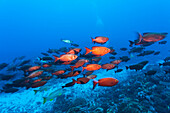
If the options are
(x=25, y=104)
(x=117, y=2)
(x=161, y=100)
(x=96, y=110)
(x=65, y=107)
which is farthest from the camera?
(x=117, y=2)

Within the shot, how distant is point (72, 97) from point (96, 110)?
2.93m

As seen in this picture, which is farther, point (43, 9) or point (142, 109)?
point (43, 9)

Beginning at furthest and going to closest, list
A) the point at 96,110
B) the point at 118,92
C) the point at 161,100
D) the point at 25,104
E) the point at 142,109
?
the point at 25,104 → the point at 118,92 → the point at 161,100 → the point at 96,110 → the point at 142,109

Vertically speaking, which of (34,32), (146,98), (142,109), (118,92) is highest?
(34,32)

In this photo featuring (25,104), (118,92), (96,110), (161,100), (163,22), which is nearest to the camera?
(96,110)

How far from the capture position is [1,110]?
26.8 ft

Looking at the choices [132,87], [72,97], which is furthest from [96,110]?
[132,87]

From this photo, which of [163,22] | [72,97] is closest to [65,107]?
[72,97]

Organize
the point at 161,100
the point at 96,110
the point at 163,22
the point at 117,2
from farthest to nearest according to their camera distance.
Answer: the point at 117,2
the point at 163,22
the point at 161,100
the point at 96,110

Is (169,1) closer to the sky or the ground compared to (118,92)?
closer to the sky

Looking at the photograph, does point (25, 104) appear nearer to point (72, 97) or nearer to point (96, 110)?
point (72, 97)

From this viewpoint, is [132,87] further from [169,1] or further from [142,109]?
[169,1]

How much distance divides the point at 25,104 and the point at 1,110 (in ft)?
5.11

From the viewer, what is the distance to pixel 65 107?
289 inches
